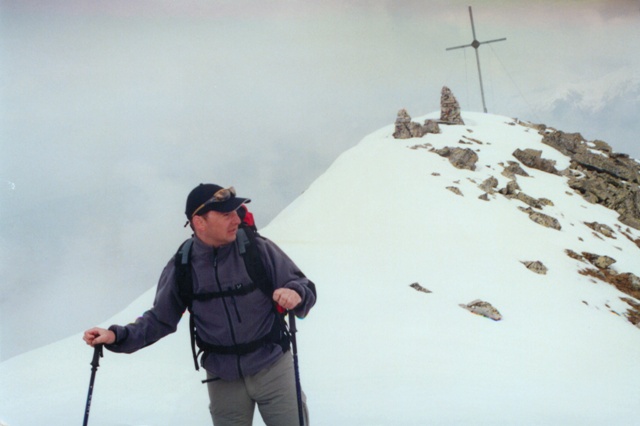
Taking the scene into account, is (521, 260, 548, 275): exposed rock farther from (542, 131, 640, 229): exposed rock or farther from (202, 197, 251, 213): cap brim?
(202, 197, 251, 213): cap brim

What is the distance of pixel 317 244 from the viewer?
85.8 ft

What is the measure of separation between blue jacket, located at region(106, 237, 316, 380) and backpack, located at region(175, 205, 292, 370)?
1.5 inches

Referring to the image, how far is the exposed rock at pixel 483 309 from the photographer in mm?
18756

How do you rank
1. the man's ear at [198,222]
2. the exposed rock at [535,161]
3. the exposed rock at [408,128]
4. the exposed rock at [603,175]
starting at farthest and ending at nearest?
the exposed rock at [408,128]
the exposed rock at [535,161]
the exposed rock at [603,175]
the man's ear at [198,222]

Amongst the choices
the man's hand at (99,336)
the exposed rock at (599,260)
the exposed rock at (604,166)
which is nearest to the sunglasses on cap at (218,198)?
the man's hand at (99,336)

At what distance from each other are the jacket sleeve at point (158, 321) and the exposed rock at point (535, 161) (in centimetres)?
4432

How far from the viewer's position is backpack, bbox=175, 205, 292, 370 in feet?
14.2

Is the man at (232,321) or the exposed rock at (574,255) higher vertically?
the man at (232,321)

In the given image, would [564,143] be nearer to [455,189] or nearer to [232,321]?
[455,189]

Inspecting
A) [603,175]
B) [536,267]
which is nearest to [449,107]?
[603,175]

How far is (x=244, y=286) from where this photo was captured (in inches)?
170

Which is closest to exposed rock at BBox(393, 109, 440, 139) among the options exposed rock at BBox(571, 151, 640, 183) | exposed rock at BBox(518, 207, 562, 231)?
exposed rock at BBox(571, 151, 640, 183)

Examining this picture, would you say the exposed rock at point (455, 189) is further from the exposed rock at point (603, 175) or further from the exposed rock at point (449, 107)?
the exposed rock at point (449, 107)

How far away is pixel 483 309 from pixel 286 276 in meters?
16.5
